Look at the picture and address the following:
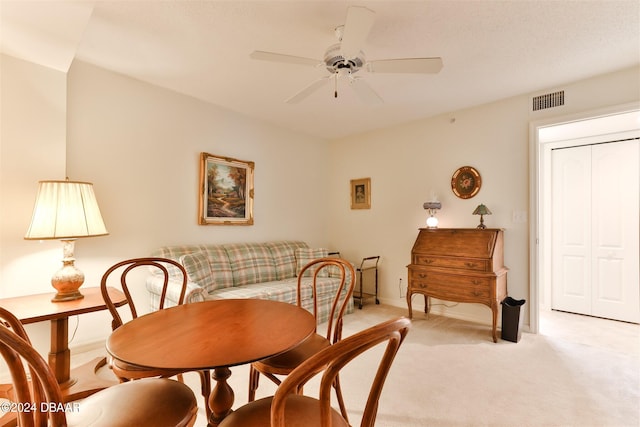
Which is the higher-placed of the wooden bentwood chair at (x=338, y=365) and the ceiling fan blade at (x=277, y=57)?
the ceiling fan blade at (x=277, y=57)

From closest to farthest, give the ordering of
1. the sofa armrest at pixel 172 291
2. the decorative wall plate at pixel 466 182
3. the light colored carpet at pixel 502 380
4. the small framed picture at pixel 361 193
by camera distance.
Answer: the light colored carpet at pixel 502 380 < the sofa armrest at pixel 172 291 < the decorative wall plate at pixel 466 182 < the small framed picture at pixel 361 193

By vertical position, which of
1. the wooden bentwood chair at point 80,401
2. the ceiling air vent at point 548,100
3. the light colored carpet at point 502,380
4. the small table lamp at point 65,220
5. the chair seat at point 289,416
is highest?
the ceiling air vent at point 548,100

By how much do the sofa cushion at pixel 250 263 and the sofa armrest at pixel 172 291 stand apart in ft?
2.62

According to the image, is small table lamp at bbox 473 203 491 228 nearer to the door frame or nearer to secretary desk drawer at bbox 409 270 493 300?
the door frame

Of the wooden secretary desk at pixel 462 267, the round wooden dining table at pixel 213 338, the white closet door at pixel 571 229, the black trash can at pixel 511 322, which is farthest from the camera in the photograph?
the white closet door at pixel 571 229

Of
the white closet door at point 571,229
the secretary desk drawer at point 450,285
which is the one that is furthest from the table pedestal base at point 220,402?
the white closet door at point 571,229

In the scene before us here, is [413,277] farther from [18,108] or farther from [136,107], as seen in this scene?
[18,108]

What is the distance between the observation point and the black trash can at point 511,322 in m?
2.92

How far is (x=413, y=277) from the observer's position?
11.5ft

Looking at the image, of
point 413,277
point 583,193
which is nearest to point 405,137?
point 413,277

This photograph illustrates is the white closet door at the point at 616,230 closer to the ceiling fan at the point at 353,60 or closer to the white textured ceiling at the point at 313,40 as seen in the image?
the white textured ceiling at the point at 313,40

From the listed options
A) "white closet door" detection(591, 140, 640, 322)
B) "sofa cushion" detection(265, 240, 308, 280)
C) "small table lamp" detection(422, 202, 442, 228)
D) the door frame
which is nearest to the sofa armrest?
"sofa cushion" detection(265, 240, 308, 280)

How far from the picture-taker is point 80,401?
3.77 ft

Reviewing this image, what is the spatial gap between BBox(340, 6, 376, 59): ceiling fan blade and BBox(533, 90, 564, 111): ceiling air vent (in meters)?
2.38
